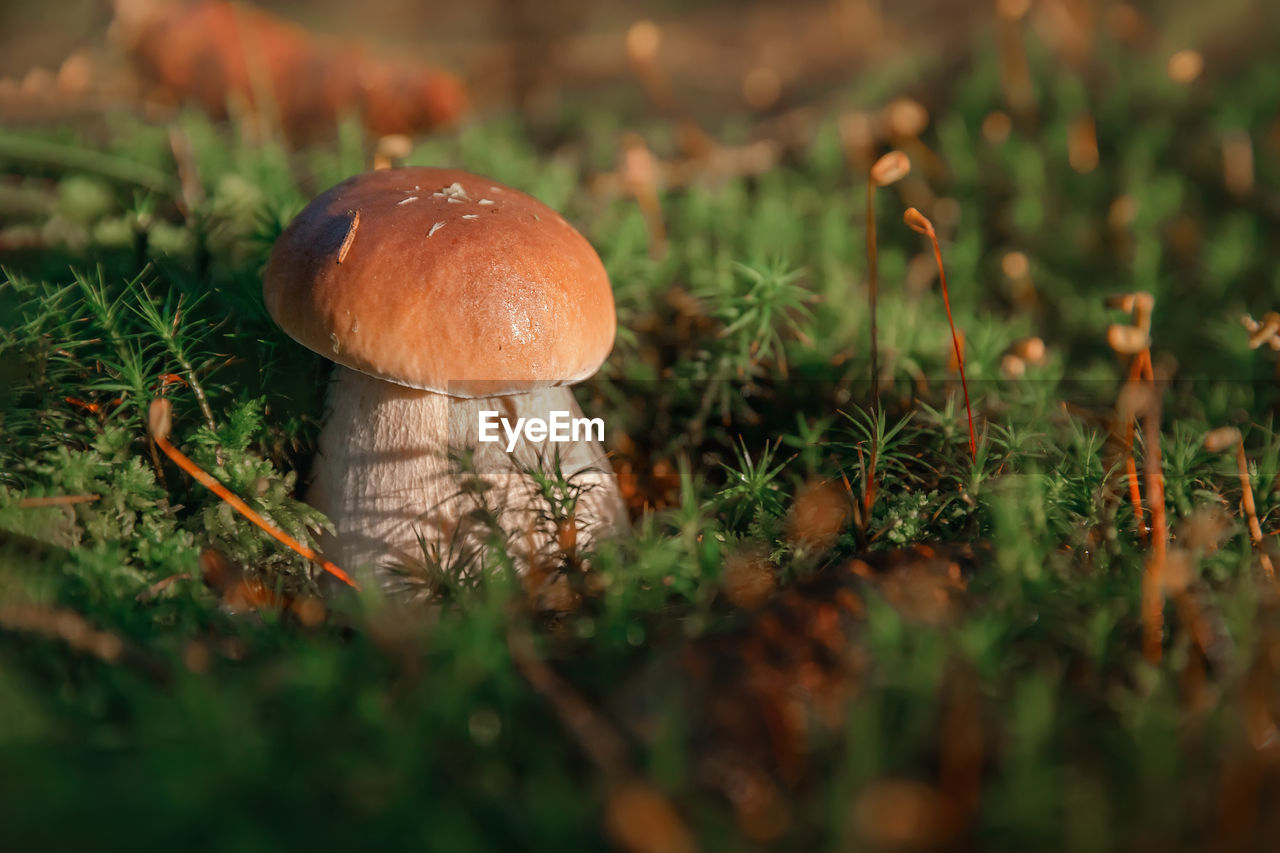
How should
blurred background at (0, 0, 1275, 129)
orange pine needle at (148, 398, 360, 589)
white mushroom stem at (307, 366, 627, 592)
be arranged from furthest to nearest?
blurred background at (0, 0, 1275, 129) < white mushroom stem at (307, 366, 627, 592) < orange pine needle at (148, 398, 360, 589)

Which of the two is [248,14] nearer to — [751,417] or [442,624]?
[751,417]

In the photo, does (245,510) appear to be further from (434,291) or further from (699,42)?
(699,42)

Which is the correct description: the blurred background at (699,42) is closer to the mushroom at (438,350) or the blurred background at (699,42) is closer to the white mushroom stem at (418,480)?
the mushroom at (438,350)

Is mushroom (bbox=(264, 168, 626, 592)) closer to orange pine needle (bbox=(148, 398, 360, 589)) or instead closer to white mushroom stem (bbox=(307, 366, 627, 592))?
white mushroom stem (bbox=(307, 366, 627, 592))

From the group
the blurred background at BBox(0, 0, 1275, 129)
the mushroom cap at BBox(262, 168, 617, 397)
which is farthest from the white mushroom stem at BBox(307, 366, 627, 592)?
the blurred background at BBox(0, 0, 1275, 129)

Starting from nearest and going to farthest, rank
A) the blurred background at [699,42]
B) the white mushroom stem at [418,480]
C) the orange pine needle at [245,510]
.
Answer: the orange pine needle at [245,510]
the white mushroom stem at [418,480]
the blurred background at [699,42]

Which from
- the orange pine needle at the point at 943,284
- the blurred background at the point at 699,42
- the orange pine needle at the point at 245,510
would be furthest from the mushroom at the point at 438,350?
the blurred background at the point at 699,42

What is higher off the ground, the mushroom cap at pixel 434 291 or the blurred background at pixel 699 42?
the blurred background at pixel 699 42

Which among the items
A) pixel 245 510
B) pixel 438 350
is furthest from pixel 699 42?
pixel 245 510
